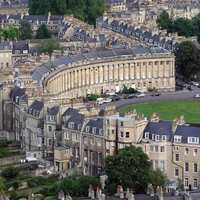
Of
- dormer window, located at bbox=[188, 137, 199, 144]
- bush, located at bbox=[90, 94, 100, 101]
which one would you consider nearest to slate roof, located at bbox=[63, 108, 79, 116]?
dormer window, located at bbox=[188, 137, 199, 144]

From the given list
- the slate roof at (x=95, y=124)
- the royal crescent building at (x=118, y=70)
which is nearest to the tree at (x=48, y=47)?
the royal crescent building at (x=118, y=70)

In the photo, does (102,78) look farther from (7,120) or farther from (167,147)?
(167,147)

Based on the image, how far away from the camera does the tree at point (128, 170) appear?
98.9 m

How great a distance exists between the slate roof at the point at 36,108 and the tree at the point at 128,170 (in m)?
26.4

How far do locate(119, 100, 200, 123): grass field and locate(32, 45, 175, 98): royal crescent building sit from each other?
15.5m

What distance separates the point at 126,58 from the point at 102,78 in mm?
6632

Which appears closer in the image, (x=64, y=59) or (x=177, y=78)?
(x=64, y=59)

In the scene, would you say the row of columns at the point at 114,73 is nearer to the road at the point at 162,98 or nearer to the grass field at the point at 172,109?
the road at the point at 162,98

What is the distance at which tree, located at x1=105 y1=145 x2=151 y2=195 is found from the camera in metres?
98.9

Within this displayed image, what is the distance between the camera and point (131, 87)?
18325cm

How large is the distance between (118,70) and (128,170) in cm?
8524

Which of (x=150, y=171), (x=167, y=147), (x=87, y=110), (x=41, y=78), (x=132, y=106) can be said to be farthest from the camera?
(x=132, y=106)

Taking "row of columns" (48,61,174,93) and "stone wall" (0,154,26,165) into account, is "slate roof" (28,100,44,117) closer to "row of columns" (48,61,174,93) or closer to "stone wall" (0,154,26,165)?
"stone wall" (0,154,26,165)

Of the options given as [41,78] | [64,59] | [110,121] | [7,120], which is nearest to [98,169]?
[110,121]
